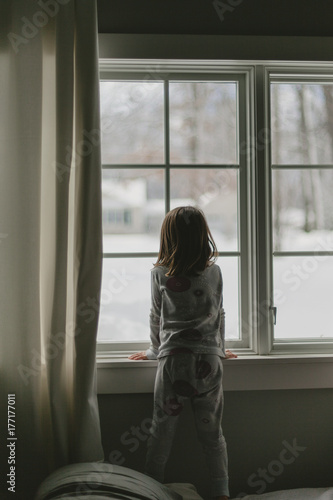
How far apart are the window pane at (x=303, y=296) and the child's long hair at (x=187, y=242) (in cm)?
43

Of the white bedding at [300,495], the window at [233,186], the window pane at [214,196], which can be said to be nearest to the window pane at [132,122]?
the window at [233,186]

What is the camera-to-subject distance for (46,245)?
195 centimetres

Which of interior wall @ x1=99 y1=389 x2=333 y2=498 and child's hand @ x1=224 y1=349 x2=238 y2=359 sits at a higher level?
child's hand @ x1=224 y1=349 x2=238 y2=359

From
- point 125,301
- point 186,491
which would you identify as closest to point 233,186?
point 125,301

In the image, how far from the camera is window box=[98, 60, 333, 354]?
217cm

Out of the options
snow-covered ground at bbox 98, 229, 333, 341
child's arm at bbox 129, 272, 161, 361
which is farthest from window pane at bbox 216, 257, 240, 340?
child's arm at bbox 129, 272, 161, 361

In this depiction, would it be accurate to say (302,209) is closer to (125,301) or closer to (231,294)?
(231,294)

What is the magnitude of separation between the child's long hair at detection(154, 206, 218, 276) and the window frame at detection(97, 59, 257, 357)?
260 mm

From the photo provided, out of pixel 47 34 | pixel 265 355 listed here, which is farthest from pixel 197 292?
pixel 47 34

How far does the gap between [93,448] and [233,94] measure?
150 centimetres

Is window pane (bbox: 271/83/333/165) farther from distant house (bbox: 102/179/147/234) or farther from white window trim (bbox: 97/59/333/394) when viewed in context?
distant house (bbox: 102/179/147/234)

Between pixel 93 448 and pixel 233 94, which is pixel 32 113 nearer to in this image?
pixel 233 94

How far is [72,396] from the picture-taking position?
1.96 metres

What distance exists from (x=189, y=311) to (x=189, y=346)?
0.41 feet
